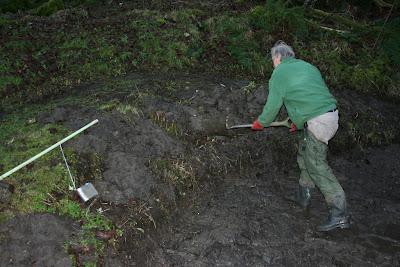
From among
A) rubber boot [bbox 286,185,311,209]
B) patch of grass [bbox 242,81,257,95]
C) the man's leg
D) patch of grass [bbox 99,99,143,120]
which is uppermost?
patch of grass [bbox 99,99,143,120]

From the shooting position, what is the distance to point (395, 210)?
19.9ft

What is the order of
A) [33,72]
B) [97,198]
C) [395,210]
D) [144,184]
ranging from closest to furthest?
[97,198], [144,184], [395,210], [33,72]

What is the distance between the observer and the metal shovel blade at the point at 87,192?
17.0ft

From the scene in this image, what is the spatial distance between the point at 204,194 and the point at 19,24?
21.5 feet

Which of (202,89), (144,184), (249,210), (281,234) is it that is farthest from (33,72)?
(281,234)

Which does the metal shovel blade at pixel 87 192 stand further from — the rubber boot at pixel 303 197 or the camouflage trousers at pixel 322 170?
the rubber boot at pixel 303 197

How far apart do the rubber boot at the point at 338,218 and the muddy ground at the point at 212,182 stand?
0.14 m

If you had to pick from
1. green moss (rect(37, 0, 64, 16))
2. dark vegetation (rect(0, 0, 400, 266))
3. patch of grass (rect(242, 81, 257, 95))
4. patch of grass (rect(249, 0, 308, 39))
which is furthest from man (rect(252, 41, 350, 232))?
green moss (rect(37, 0, 64, 16))

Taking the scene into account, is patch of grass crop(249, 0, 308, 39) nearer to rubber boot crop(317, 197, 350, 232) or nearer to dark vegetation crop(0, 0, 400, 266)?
dark vegetation crop(0, 0, 400, 266)

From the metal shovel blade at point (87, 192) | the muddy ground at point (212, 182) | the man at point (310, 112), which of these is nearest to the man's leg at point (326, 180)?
the man at point (310, 112)

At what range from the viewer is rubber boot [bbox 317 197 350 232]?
5441 mm

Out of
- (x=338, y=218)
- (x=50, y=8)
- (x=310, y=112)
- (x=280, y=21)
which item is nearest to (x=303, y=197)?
(x=338, y=218)

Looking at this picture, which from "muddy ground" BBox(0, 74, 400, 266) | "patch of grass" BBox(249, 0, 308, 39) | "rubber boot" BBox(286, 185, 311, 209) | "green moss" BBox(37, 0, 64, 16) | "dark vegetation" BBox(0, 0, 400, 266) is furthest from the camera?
"green moss" BBox(37, 0, 64, 16)

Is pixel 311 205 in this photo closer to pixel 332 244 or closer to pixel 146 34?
Answer: pixel 332 244
